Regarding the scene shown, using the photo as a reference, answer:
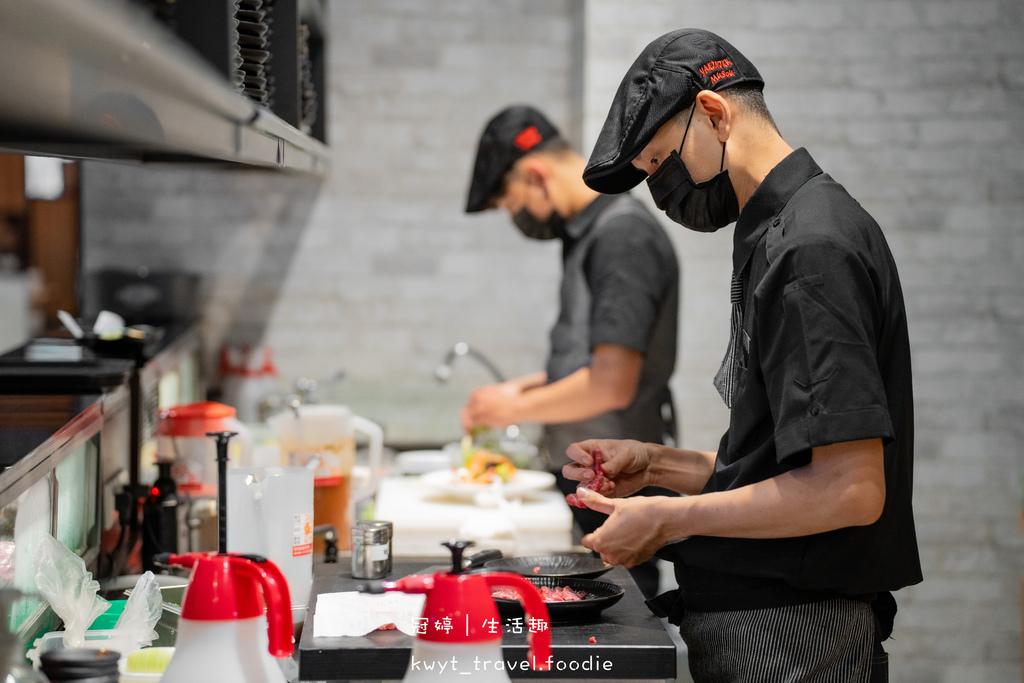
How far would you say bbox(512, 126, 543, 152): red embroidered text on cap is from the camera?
112 inches

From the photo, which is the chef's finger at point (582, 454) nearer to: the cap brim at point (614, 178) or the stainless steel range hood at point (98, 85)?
the cap brim at point (614, 178)

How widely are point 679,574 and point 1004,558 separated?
2543 mm

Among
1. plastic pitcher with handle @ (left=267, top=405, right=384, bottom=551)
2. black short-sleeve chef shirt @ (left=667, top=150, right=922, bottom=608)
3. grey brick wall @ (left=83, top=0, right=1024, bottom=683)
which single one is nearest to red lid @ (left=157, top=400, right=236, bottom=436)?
plastic pitcher with handle @ (left=267, top=405, right=384, bottom=551)

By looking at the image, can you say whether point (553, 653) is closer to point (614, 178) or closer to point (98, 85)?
point (614, 178)

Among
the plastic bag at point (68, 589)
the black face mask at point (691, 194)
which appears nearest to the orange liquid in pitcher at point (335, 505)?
the plastic bag at point (68, 589)

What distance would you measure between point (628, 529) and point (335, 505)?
3.30 feet

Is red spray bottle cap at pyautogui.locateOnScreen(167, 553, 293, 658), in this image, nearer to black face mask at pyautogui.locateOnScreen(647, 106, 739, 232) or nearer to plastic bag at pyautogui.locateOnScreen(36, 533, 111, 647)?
plastic bag at pyautogui.locateOnScreen(36, 533, 111, 647)

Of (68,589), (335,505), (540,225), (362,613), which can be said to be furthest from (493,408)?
(68,589)

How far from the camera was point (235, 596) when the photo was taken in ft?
3.12

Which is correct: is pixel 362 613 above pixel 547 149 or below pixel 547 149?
below

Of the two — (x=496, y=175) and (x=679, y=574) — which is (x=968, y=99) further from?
(x=679, y=574)

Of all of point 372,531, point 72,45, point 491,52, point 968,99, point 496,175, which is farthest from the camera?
point 491,52

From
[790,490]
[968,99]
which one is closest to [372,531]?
[790,490]

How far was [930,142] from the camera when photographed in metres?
3.45
